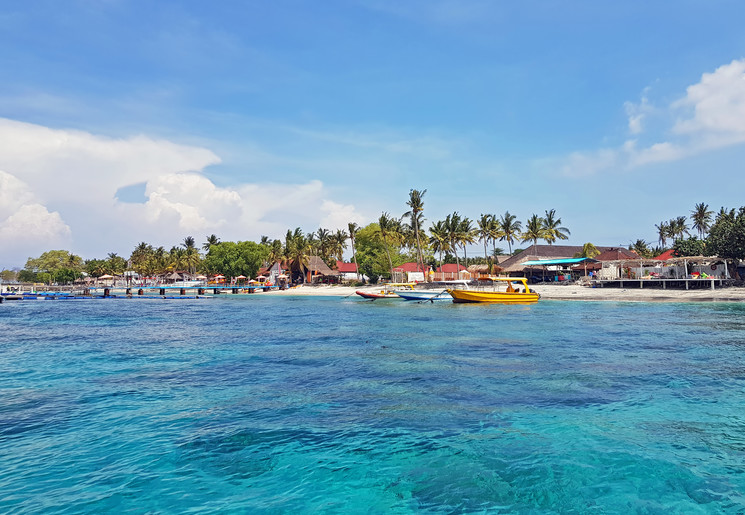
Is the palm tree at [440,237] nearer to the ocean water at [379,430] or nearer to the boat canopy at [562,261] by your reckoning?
the boat canopy at [562,261]

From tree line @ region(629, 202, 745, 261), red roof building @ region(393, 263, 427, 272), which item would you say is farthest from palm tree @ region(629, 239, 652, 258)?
red roof building @ region(393, 263, 427, 272)

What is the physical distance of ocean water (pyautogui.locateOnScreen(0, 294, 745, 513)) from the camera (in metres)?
6.18

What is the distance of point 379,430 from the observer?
8672 mm

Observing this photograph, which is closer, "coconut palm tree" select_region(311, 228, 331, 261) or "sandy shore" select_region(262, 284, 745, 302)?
"sandy shore" select_region(262, 284, 745, 302)

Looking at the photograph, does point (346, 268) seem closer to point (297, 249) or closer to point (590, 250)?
point (297, 249)

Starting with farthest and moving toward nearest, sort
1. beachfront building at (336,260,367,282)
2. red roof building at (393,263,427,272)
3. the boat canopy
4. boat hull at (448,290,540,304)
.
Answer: beachfront building at (336,260,367,282), red roof building at (393,263,427,272), the boat canopy, boat hull at (448,290,540,304)

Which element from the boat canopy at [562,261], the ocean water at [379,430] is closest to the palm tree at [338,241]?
the boat canopy at [562,261]

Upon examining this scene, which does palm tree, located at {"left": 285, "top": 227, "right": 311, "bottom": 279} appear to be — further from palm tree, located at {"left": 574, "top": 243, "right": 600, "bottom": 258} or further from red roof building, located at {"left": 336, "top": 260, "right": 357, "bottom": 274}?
palm tree, located at {"left": 574, "top": 243, "right": 600, "bottom": 258}

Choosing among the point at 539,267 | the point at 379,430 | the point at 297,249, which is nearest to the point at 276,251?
the point at 297,249

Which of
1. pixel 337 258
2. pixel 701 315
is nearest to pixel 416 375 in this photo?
pixel 701 315

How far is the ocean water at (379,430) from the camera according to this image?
618 centimetres

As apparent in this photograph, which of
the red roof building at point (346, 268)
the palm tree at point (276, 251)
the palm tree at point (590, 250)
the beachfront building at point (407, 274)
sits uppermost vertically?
the palm tree at point (276, 251)

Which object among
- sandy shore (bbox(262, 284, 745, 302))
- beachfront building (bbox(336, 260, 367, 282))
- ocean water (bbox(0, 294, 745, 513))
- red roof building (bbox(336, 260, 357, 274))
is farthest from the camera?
red roof building (bbox(336, 260, 357, 274))

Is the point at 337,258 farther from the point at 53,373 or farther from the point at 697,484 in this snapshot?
the point at 697,484
